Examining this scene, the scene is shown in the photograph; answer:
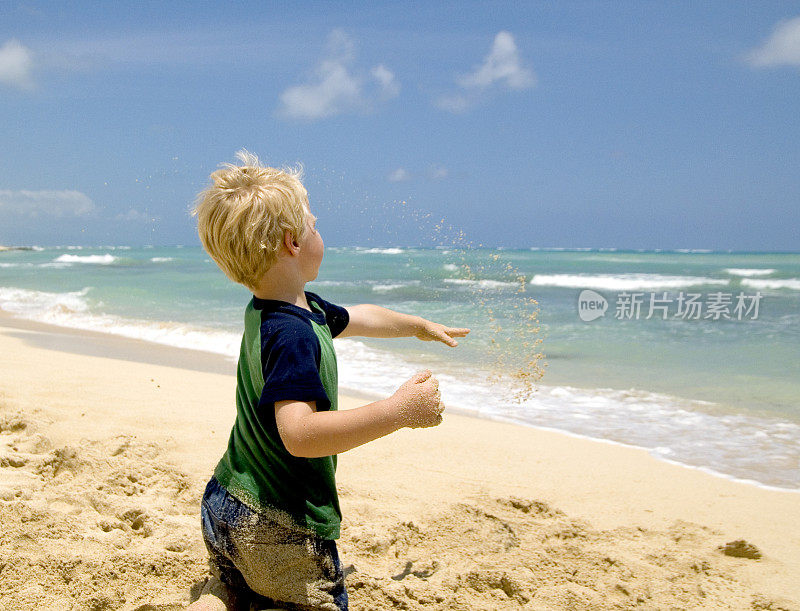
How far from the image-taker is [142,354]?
7.36 meters

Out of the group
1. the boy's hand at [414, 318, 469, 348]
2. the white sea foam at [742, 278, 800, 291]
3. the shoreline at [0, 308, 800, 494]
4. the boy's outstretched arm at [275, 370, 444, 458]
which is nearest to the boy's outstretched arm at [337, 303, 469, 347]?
the boy's hand at [414, 318, 469, 348]

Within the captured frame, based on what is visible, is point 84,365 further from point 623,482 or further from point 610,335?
point 610,335

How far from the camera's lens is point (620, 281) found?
25.2 meters

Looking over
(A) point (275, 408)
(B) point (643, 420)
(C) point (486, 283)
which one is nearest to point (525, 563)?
(A) point (275, 408)

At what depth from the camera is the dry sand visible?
7.02 ft

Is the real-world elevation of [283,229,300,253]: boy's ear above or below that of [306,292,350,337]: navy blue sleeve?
above

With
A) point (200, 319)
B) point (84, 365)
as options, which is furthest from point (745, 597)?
point (200, 319)

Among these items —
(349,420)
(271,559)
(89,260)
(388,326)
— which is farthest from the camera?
(89,260)

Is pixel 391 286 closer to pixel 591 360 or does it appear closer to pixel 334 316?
pixel 591 360

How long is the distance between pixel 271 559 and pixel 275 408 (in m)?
0.45

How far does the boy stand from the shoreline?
108 inches

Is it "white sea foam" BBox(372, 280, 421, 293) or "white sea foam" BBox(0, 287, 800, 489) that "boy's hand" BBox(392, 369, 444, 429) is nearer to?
"white sea foam" BBox(0, 287, 800, 489)

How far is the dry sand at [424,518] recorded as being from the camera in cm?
214

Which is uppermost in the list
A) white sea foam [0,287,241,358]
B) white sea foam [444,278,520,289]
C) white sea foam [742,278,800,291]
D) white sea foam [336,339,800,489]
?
white sea foam [742,278,800,291]
